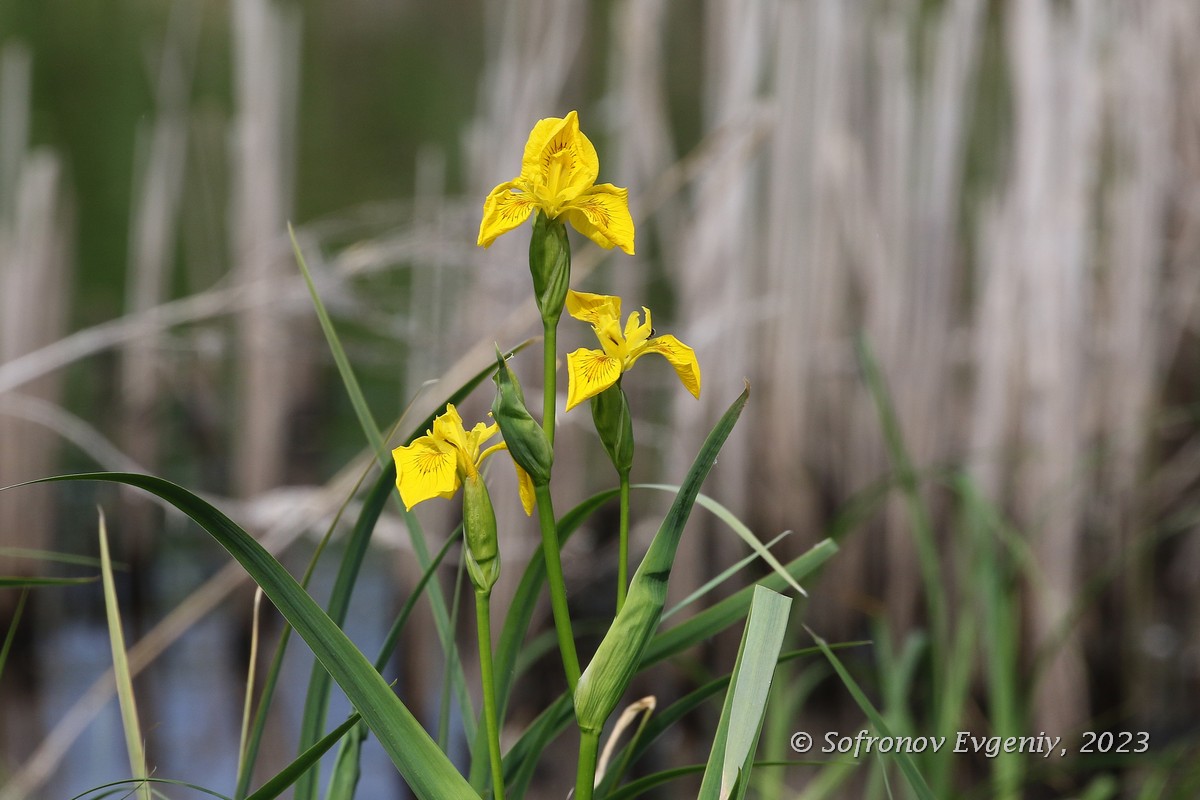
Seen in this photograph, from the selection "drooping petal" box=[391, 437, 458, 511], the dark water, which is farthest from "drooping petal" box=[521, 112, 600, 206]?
the dark water

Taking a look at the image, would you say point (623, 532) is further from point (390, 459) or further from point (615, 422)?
A: point (390, 459)

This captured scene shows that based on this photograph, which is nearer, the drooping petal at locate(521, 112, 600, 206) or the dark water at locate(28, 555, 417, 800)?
the drooping petal at locate(521, 112, 600, 206)

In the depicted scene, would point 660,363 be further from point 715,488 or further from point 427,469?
point 427,469

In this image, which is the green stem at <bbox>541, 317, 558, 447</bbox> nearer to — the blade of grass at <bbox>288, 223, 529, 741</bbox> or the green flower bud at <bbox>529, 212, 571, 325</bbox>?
the green flower bud at <bbox>529, 212, 571, 325</bbox>

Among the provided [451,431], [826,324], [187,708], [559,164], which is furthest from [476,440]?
[187,708]

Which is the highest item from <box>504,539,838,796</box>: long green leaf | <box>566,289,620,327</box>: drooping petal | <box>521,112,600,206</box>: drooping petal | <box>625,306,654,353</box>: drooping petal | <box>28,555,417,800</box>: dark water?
<box>521,112,600,206</box>: drooping petal

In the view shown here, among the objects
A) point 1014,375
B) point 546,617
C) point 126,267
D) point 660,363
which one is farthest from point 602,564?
point 126,267

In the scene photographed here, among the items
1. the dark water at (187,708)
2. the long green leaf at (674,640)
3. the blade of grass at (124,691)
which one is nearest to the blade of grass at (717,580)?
the long green leaf at (674,640)
